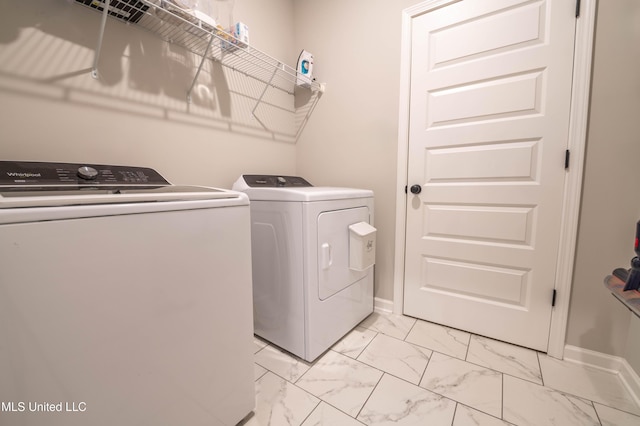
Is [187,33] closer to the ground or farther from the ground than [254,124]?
farther from the ground

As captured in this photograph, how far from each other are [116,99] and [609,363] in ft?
8.85

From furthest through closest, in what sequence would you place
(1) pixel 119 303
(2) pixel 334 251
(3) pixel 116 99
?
(2) pixel 334 251 < (3) pixel 116 99 < (1) pixel 119 303

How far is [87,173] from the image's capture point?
94 cm

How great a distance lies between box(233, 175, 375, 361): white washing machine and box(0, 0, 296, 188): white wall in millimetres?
339

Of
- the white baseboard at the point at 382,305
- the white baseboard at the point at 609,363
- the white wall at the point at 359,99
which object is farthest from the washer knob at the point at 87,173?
the white baseboard at the point at 609,363

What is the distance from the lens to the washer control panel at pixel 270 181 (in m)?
1.58

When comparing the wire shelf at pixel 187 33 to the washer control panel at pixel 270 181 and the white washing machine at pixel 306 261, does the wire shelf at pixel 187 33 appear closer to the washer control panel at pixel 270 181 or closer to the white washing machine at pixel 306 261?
the washer control panel at pixel 270 181

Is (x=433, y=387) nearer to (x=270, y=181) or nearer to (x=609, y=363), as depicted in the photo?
(x=609, y=363)

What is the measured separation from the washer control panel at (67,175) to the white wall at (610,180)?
2068mm

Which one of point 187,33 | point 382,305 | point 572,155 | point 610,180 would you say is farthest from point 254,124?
point 610,180

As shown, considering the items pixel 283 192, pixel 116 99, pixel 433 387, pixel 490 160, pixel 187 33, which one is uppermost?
pixel 187 33

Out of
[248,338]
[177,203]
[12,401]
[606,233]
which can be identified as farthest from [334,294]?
[606,233]

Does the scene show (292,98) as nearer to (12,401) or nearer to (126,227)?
(126,227)

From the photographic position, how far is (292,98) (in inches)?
84.7
